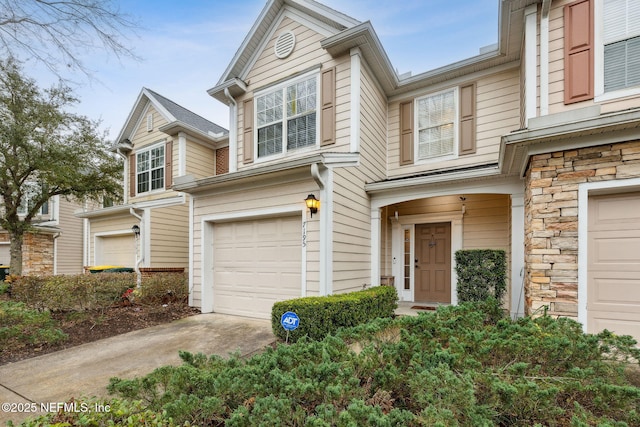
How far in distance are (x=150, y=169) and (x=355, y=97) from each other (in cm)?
804

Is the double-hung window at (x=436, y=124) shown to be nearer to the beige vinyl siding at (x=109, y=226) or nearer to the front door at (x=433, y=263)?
the front door at (x=433, y=263)

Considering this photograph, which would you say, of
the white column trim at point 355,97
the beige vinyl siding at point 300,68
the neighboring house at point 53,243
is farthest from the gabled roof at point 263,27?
the neighboring house at point 53,243

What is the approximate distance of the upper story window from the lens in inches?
157

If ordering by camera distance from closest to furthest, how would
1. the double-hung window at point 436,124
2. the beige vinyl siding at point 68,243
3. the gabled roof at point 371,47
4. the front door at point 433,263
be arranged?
the gabled roof at point 371,47, the double-hung window at point 436,124, the front door at point 433,263, the beige vinyl siding at point 68,243

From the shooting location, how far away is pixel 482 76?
651 centimetres

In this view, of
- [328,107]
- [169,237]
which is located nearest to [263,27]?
[328,107]

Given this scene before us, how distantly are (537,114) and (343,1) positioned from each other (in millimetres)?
5377

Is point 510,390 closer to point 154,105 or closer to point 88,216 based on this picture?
point 154,105

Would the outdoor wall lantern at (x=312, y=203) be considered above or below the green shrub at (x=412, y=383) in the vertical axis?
above

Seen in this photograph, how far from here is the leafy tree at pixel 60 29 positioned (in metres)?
3.53

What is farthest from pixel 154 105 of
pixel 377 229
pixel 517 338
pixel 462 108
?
pixel 517 338

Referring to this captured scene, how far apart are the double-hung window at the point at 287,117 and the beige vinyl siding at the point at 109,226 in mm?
5702

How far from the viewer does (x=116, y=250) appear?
10766mm

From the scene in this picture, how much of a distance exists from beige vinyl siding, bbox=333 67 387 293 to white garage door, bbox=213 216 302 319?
30.5 inches
